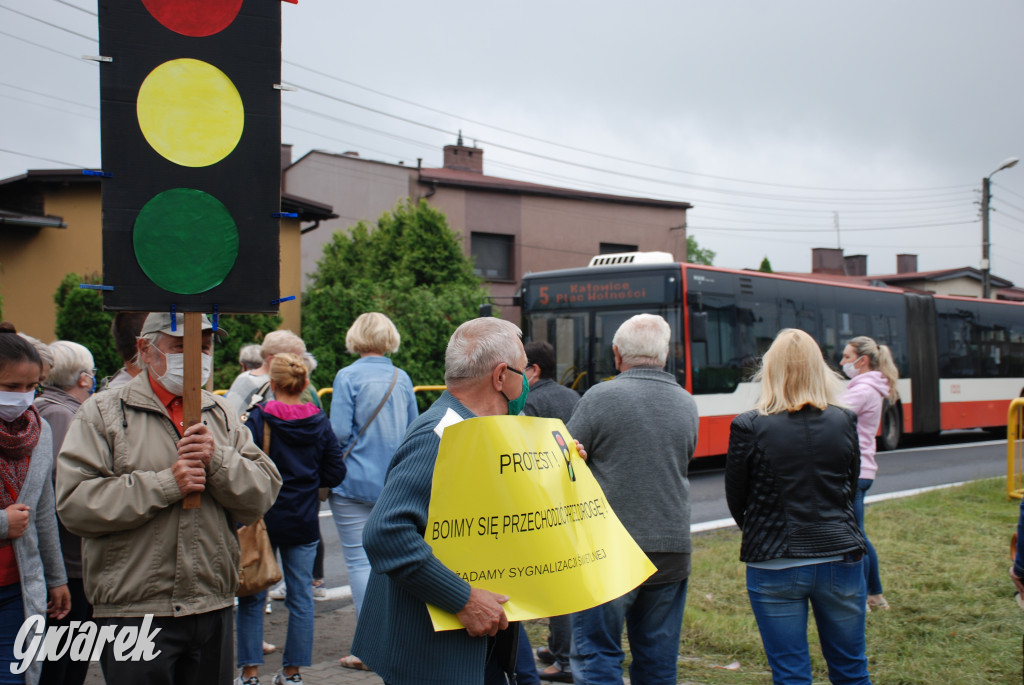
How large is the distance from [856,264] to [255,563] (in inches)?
2372

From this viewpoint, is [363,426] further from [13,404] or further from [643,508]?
[13,404]

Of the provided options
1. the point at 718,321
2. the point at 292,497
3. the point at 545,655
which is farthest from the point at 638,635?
the point at 718,321

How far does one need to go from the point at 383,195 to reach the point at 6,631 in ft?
97.4

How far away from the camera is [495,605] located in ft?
7.99

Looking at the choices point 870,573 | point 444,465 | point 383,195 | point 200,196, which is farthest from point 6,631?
point 383,195

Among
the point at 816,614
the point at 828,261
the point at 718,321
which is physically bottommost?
the point at 816,614

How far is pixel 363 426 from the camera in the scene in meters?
5.37

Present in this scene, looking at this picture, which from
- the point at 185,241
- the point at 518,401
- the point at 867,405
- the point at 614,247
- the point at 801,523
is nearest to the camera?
the point at 518,401

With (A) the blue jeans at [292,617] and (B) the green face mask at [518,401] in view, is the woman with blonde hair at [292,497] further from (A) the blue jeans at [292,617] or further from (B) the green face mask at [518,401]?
(B) the green face mask at [518,401]

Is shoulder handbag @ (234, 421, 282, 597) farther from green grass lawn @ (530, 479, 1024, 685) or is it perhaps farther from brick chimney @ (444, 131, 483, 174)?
brick chimney @ (444, 131, 483, 174)

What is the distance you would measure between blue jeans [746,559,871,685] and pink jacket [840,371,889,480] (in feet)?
9.07

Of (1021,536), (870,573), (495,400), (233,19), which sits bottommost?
(870,573)

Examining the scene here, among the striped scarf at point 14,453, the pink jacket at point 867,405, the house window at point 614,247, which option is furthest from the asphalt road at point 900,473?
the house window at point 614,247

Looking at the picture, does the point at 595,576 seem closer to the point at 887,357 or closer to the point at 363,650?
the point at 363,650
